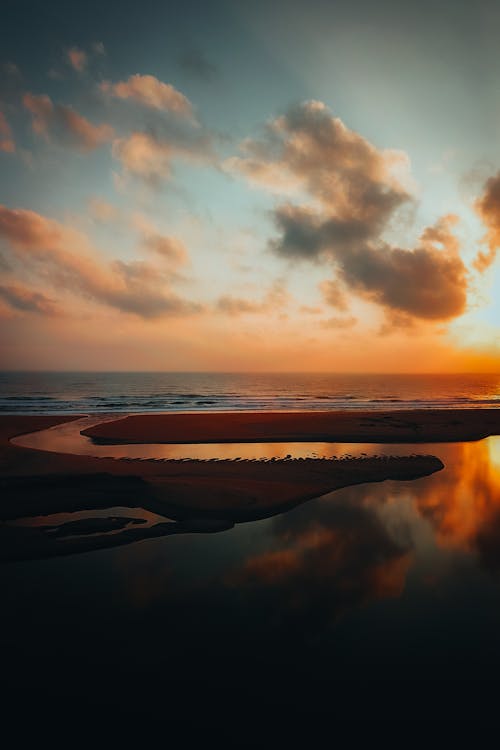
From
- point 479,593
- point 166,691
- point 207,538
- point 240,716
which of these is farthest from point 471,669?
point 207,538

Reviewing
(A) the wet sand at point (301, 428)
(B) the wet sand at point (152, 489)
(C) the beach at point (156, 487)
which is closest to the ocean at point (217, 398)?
(A) the wet sand at point (301, 428)

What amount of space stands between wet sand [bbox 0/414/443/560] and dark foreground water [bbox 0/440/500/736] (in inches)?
31.7

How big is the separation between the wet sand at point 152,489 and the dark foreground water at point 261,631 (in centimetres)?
81

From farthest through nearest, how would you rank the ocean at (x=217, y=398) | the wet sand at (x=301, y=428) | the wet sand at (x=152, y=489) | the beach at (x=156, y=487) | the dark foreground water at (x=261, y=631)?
the ocean at (x=217, y=398) → the wet sand at (x=301, y=428) → the beach at (x=156, y=487) → the wet sand at (x=152, y=489) → the dark foreground water at (x=261, y=631)

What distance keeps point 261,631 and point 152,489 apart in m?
7.52

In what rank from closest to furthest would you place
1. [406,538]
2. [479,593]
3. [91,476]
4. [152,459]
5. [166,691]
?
[166,691] < [479,593] < [406,538] < [91,476] < [152,459]

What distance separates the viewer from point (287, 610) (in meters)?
6.30

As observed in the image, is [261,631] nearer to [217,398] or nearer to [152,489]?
[152,489]

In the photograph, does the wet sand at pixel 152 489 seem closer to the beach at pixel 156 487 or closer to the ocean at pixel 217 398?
the beach at pixel 156 487

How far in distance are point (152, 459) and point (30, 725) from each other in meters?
13.9

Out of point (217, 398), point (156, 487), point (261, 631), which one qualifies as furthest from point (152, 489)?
point (217, 398)

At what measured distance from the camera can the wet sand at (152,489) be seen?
366 inches

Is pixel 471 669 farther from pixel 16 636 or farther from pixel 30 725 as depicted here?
pixel 16 636

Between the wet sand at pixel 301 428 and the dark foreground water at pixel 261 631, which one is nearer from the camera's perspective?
the dark foreground water at pixel 261 631
